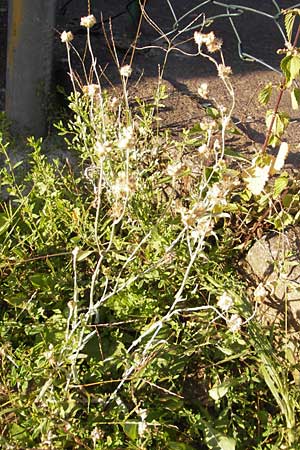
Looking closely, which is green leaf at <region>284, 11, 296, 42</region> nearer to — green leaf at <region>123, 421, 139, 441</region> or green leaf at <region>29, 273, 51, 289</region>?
green leaf at <region>29, 273, 51, 289</region>

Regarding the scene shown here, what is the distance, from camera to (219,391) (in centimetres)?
225

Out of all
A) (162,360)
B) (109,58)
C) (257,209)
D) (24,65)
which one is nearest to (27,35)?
(24,65)

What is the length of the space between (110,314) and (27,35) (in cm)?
119

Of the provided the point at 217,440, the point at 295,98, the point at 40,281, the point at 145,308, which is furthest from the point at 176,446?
the point at 295,98

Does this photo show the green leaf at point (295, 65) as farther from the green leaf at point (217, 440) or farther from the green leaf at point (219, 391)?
the green leaf at point (217, 440)

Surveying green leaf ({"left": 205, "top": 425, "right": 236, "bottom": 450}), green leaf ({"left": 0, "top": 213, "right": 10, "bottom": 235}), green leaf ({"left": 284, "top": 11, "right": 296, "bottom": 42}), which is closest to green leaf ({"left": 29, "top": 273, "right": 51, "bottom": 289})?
green leaf ({"left": 0, "top": 213, "right": 10, "bottom": 235})

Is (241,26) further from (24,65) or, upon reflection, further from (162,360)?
(162,360)

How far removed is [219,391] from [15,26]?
1.62 m

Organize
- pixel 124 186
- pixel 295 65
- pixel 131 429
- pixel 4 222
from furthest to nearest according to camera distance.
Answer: pixel 4 222
pixel 295 65
pixel 131 429
pixel 124 186

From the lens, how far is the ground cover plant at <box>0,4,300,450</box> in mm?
2092

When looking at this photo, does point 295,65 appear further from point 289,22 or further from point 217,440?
point 217,440

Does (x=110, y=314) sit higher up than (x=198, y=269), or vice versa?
(x=198, y=269)

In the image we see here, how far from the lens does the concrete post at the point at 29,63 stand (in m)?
2.91

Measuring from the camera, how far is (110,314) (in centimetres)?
249
